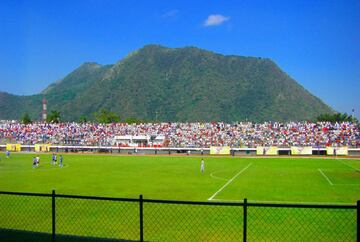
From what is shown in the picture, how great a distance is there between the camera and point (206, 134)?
74.7 meters

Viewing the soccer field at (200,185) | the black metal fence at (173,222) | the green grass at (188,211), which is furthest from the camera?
the soccer field at (200,185)

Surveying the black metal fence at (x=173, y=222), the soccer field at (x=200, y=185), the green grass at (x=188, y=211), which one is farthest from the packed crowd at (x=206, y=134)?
the black metal fence at (x=173, y=222)

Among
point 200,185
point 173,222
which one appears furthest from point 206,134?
point 173,222

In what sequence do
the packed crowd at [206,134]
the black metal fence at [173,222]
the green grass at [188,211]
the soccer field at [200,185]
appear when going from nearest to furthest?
the black metal fence at [173,222] < the green grass at [188,211] < the soccer field at [200,185] < the packed crowd at [206,134]

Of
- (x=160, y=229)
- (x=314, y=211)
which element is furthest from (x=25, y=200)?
(x=314, y=211)

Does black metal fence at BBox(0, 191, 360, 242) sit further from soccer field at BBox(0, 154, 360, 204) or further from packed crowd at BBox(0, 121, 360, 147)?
packed crowd at BBox(0, 121, 360, 147)

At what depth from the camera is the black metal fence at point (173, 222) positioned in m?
14.0

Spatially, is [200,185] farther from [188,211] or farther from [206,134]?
[206,134]

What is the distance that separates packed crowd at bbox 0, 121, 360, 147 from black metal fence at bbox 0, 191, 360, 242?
167 ft

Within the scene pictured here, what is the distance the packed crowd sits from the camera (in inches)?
2650

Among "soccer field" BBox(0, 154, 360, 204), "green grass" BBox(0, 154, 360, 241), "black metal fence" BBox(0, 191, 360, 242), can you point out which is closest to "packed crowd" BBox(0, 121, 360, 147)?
"soccer field" BBox(0, 154, 360, 204)

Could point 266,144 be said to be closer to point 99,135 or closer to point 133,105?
point 99,135

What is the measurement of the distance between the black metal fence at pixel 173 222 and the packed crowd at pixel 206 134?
5076 cm

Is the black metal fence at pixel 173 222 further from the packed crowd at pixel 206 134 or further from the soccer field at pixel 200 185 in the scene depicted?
the packed crowd at pixel 206 134
